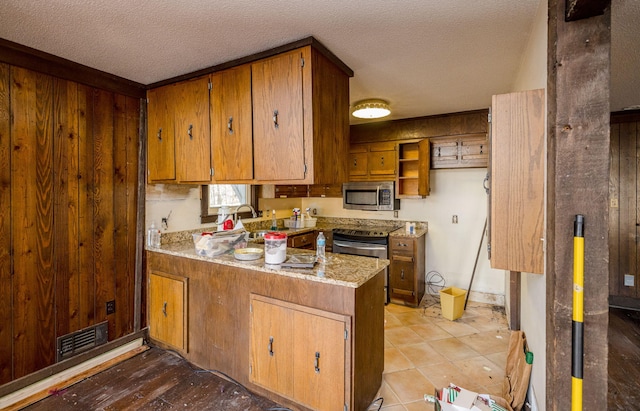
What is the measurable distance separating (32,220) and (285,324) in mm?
1977

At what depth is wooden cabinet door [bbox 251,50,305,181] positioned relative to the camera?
6.74 ft

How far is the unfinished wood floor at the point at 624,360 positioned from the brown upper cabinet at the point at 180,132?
137 inches

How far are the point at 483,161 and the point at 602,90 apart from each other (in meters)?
2.71

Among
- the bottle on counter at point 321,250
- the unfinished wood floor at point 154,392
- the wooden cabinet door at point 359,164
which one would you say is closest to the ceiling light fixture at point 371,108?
the wooden cabinet door at point 359,164

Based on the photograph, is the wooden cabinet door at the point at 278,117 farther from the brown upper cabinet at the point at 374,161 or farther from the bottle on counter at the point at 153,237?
the brown upper cabinet at the point at 374,161

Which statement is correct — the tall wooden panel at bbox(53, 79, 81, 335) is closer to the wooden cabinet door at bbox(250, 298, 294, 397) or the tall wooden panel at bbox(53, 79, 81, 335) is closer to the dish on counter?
the dish on counter

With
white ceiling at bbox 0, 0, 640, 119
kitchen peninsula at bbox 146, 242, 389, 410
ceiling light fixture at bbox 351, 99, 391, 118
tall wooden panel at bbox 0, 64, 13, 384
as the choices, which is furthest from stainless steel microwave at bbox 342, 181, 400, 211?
tall wooden panel at bbox 0, 64, 13, 384

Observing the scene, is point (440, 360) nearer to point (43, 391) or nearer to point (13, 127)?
point (43, 391)

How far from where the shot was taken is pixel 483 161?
3.73 meters

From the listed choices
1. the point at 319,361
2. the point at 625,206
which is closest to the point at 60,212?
the point at 319,361

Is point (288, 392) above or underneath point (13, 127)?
underneath

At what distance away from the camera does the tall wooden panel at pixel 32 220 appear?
2.15m

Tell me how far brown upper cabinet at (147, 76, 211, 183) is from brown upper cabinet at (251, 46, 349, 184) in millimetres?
560

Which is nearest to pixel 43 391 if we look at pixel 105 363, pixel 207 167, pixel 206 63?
pixel 105 363
